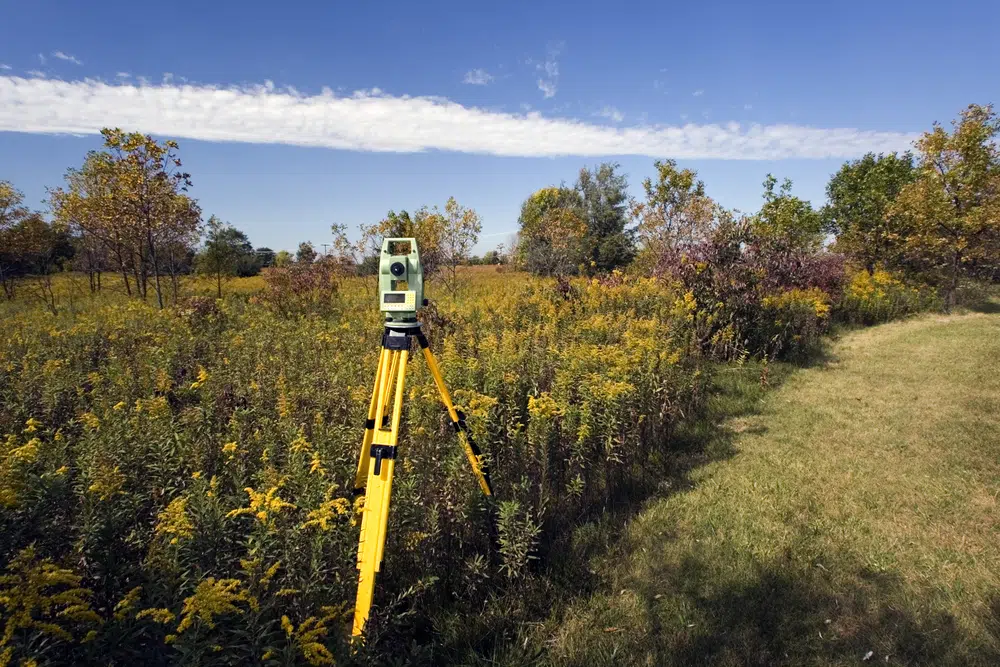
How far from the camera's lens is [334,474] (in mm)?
3176

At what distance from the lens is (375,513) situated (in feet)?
7.61

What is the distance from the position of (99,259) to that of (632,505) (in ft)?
73.7

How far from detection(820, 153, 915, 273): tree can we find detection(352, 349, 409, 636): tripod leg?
66.5ft

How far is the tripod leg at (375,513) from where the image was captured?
2.17 meters

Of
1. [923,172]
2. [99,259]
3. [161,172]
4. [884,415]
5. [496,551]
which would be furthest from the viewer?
Answer: [99,259]

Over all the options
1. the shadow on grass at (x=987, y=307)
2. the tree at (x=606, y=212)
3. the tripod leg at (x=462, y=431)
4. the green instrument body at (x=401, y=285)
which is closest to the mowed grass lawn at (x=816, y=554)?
the tripod leg at (x=462, y=431)

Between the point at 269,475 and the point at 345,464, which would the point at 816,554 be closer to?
the point at 345,464

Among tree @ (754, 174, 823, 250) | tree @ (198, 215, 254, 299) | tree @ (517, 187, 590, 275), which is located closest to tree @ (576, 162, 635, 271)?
tree @ (517, 187, 590, 275)

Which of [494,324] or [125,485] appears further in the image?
[494,324]

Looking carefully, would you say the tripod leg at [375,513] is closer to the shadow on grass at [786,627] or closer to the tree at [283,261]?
the shadow on grass at [786,627]

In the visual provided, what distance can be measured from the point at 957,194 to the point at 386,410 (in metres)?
18.1

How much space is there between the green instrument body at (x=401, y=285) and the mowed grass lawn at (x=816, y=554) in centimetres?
204

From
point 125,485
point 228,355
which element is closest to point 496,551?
point 125,485

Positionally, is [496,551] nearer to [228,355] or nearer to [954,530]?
[954,530]
